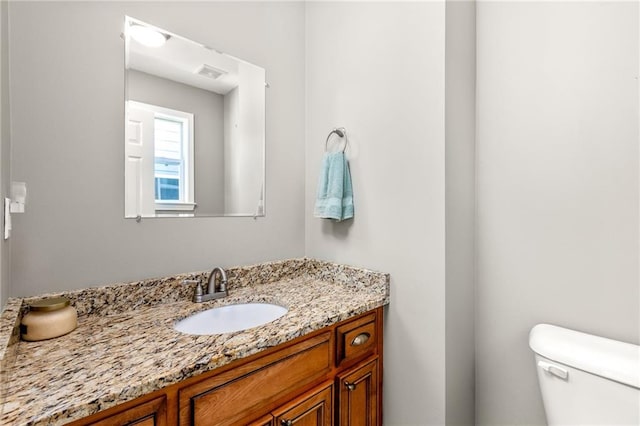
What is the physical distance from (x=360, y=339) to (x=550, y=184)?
37.4 inches

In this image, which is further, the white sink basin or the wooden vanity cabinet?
the white sink basin

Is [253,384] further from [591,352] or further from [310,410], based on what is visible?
[591,352]

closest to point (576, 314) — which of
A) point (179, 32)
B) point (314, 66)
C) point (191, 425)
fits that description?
point (191, 425)

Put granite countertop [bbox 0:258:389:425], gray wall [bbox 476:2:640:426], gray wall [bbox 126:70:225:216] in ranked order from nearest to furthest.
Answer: granite countertop [bbox 0:258:389:425] < gray wall [bbox 476:2:640:426] < gray wall [bbox 126:70:225:216]

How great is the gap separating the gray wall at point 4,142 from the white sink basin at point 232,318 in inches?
19.8

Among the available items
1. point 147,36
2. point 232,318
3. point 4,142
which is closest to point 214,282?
point 232,318

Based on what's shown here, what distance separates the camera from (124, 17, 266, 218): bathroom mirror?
115 centimetres

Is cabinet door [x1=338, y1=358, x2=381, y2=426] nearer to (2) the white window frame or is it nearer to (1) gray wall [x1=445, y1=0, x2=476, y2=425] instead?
(1) gray wall [x1=445, y1=0, x2=476, y2=425]

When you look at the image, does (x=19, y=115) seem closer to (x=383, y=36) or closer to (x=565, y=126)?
(x=383, y=36)

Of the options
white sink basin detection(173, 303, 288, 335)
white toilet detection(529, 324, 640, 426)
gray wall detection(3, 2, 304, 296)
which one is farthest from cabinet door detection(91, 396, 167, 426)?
white toilet detection(529, 324, 640, 426)

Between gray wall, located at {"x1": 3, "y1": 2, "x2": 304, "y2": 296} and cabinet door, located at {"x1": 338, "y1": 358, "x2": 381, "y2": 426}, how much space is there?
712mm

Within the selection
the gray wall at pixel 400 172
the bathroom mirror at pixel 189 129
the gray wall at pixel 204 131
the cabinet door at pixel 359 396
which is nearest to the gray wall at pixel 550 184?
the gray wall at pixel 400 172

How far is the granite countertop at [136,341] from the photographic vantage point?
1.95ft

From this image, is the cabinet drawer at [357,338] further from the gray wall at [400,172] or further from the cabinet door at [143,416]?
the cabinet door at [143,416]
